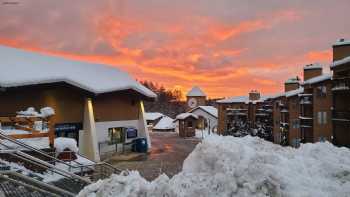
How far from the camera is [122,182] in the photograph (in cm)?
841

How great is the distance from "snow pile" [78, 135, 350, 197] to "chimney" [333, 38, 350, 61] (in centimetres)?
1966

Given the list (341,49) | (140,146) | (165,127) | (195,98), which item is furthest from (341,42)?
(195,98)

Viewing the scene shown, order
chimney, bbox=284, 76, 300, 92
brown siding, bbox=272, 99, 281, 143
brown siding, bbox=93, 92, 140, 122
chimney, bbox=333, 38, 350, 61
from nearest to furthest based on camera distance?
chimney, bbox=333, 38, 350, 61
brown siding, bbox=93, 92, 140, 122
chimney, bbox=284, 76, 300, 92
brown siding, bbox=272, 99, 281, 143

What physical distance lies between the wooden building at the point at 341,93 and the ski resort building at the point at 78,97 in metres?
18.5

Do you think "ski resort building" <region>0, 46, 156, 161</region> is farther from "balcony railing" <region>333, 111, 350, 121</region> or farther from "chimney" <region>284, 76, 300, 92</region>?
"chimney" <region>284, 76, 300, 92</region>

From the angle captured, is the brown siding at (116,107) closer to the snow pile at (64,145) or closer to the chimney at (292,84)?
the snow pile at (64,145)

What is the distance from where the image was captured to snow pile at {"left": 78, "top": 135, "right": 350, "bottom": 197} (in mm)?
7695

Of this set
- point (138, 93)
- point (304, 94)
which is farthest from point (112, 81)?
point (304, 94)

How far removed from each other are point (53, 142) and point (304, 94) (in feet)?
85.5

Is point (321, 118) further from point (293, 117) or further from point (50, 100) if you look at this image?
point (50, 100)

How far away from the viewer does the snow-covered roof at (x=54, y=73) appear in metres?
24.2

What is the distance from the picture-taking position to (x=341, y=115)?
2661 cm

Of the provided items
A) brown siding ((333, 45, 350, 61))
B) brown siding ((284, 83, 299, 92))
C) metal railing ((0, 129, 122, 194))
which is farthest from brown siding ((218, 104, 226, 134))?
metal railing ((0, 129, 122, 194))

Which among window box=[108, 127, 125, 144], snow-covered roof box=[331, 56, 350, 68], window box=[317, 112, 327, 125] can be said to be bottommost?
window box=[108, 127, 125, 144]
